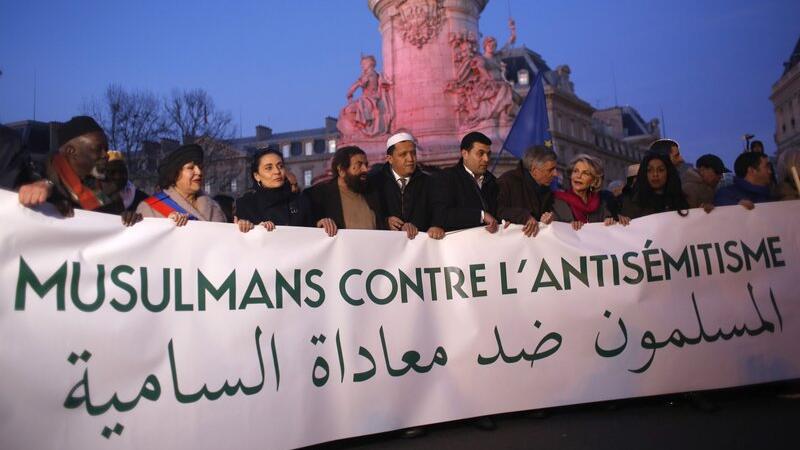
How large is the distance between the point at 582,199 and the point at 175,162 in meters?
3.21

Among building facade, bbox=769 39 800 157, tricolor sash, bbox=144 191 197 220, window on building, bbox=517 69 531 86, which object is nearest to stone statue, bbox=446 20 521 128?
tricolor sash, bbox=144 191 197 220

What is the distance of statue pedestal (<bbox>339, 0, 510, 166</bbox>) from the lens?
21.2 meters

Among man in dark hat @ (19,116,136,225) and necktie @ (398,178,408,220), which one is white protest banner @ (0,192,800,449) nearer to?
man in dark hat @ (19,116,136,225)

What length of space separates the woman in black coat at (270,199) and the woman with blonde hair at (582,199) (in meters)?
2.06

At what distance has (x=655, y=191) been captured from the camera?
5.97 meters

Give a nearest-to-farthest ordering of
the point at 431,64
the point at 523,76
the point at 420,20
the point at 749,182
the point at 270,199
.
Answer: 1. the point at 270,199
2. the point at 749,182
3. the point at 420,20
4. the point at 431,64
5. the point at 523,76

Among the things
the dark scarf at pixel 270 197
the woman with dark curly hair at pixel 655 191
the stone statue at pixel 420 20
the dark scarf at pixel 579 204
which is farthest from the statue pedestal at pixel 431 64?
the dark scarf at pixel 270 197

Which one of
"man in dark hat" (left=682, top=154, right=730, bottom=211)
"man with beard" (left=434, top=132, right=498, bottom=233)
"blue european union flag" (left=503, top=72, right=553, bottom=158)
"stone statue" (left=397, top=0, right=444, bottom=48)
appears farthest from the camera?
"stone statue" (left=397, top=0, right=444, bottom=48)

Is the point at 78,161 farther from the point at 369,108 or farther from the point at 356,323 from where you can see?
the point at 369,108

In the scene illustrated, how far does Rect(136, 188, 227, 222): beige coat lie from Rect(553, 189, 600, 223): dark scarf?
2730 mm

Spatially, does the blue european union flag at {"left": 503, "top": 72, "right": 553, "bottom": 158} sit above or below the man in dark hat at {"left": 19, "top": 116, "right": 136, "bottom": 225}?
above

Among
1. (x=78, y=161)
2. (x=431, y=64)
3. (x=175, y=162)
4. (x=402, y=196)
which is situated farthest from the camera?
(x=431, y=64)

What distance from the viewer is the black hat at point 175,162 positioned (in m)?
4.66

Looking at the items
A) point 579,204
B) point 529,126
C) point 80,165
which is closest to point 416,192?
point 579,204
